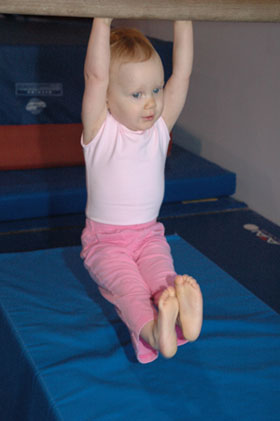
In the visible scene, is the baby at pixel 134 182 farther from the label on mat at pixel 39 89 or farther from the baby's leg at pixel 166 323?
the label on mat at pixel 39 89

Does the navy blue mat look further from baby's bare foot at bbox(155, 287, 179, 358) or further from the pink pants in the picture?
baby's bare foot at bbox(155, 287, 179, 358)

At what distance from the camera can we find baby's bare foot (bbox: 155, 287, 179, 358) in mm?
1600

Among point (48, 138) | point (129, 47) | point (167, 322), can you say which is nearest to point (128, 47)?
point (129, 47)

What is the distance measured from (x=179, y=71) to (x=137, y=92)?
19 centimetres

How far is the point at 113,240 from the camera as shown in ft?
6.38

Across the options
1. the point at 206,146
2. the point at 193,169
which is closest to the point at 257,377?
the point at 193,169

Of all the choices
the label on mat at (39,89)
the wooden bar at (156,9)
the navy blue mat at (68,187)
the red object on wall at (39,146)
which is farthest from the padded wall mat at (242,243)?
the wooden bar at (156,9)

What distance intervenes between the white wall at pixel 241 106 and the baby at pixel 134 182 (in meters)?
1.90

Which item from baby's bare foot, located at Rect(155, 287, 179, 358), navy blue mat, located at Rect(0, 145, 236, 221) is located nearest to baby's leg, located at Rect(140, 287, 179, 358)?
baby's bare foot, located at Rect(155, 287, 179, 358)

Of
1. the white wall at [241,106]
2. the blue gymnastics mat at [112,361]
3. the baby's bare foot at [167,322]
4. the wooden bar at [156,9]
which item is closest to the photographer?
the wooden bar at [156,9]

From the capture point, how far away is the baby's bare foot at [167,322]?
160 centimetres

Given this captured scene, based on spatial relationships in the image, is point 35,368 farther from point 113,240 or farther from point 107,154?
point 107,154

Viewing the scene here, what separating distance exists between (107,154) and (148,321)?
530 mm

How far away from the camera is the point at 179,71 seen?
1879 millimetres
